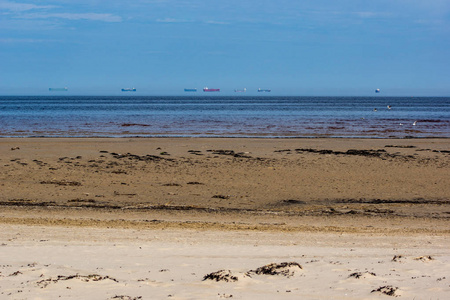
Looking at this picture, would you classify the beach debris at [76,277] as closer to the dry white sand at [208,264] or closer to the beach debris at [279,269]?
the dry white sand at [208,264]

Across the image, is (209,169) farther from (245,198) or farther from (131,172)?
(245,198)

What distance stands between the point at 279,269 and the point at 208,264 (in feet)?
2.93

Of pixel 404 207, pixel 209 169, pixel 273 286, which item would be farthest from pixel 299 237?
pixel 209 169

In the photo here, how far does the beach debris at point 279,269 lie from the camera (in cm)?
587

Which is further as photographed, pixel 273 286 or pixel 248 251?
pixel 248 251

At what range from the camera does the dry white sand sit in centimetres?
527

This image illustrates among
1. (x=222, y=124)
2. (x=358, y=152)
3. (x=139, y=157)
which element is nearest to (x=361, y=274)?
(x=139, y=157)

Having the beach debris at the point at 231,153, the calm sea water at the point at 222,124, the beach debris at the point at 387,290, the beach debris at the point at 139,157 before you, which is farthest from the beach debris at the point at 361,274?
the calm sea water at the point at 222,124

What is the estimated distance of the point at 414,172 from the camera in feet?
52.2

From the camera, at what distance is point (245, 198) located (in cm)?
1241

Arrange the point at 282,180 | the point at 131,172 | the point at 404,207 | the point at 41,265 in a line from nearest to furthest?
the point at 41,265, the point at 404,207, the point at 282,180, the point at 131,172

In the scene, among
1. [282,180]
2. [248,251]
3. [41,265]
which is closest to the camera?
[41,265]

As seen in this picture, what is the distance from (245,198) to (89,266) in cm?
660

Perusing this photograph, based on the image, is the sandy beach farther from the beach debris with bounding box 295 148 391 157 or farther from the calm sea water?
the calm sea water
